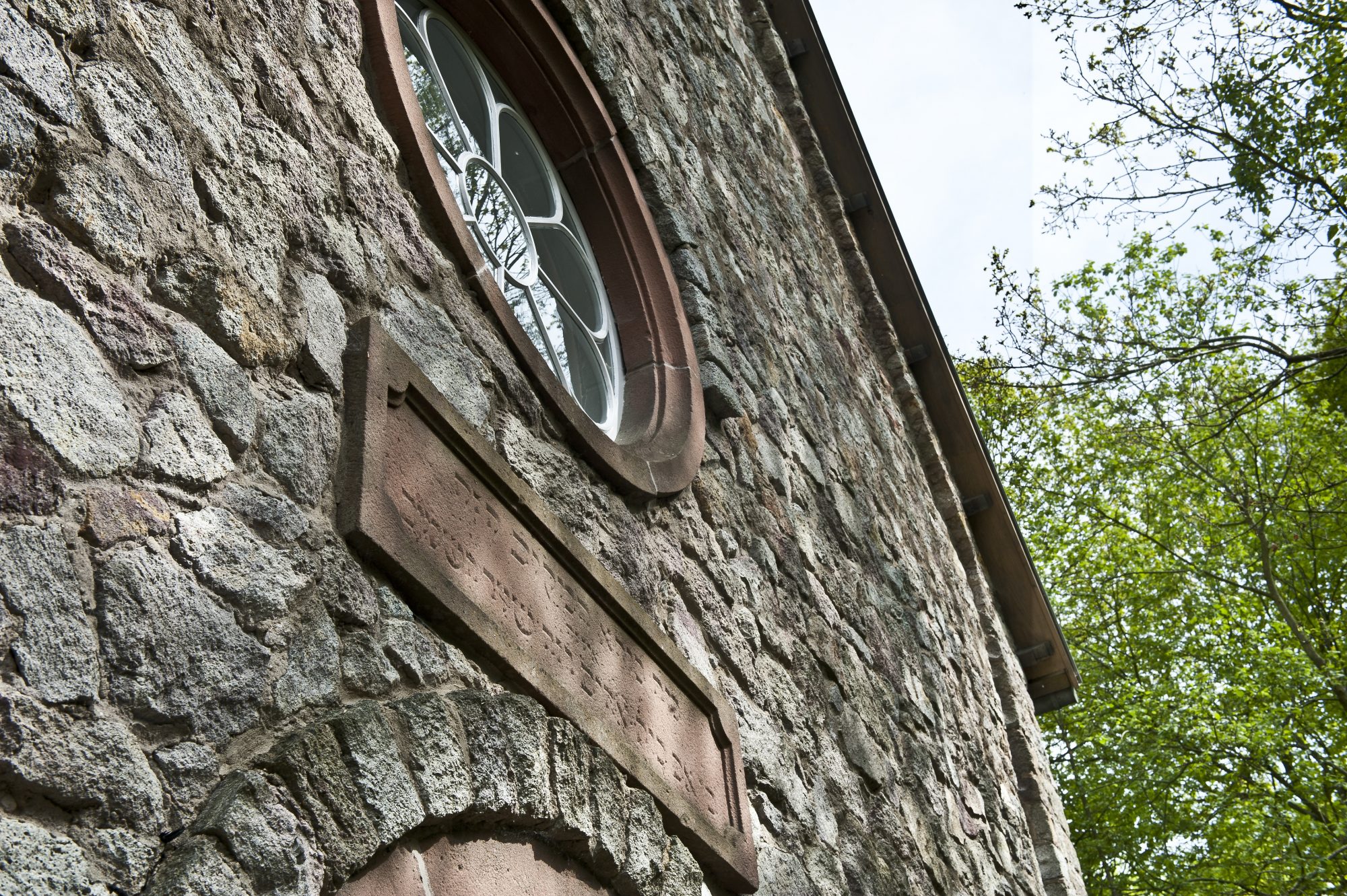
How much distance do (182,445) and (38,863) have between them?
0.55 meters

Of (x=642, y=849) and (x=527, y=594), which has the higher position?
(x=527, y=594)

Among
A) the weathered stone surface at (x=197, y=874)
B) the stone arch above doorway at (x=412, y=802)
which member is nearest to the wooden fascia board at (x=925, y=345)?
the stone arch above doorway at (x=412, y=802)

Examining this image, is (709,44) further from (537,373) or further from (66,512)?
(66,512)

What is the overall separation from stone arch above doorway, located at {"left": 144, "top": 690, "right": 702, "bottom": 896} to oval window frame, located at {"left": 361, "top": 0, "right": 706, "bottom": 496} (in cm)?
91

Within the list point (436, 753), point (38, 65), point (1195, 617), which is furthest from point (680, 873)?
point (1195, 617)

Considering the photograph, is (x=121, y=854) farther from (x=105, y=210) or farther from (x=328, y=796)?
(x=105, y=210)

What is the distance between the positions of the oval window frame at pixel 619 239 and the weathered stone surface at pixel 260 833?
1466 mm

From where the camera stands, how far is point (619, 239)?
3.83m

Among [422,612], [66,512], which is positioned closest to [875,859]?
[422,612]

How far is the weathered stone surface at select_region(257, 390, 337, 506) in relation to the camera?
1.75 metres

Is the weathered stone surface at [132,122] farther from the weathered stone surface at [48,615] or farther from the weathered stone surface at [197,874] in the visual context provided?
the weathered stone surface at [197,874]

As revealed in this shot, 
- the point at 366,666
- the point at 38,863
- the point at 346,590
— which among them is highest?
the point at 346,590

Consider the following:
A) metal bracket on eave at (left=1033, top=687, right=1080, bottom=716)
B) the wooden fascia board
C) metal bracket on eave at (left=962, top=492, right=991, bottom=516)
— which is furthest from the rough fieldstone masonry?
metal bracket on eave at (left=1033, top=687, right=1080, bottom=716)

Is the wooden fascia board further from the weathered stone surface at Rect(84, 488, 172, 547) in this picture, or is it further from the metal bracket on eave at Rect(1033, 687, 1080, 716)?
the weathered stone surface at Rect(84, 488, 172, 547)
